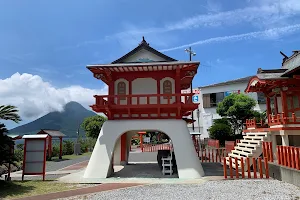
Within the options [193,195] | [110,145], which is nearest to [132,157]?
[110,145]

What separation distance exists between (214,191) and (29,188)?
8247 mm

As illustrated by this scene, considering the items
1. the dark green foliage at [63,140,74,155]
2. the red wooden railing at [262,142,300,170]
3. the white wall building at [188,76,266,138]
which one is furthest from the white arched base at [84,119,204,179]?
Answer: the white wall building at [188,76,266,138]

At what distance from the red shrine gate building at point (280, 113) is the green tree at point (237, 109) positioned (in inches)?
494

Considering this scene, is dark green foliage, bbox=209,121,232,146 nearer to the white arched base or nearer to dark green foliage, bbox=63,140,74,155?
the white arched base

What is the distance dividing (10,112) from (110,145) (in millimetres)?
5389

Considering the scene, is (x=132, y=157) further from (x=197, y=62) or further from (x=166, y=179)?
(x=197, y=62)

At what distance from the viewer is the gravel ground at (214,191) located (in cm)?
860

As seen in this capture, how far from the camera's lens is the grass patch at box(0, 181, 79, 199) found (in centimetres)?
956

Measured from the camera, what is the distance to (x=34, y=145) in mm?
12953

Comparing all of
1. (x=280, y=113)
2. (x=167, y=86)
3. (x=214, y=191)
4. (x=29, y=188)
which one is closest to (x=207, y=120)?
(x=280, y=113)

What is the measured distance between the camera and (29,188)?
10648 mm

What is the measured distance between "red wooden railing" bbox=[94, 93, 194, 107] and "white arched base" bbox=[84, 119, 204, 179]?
3.84 feet

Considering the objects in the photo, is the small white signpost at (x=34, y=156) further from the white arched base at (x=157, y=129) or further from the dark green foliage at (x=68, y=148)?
the dark green foliage at (x=68, y=148)

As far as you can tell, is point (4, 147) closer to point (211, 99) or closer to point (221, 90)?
point (221, 90)
